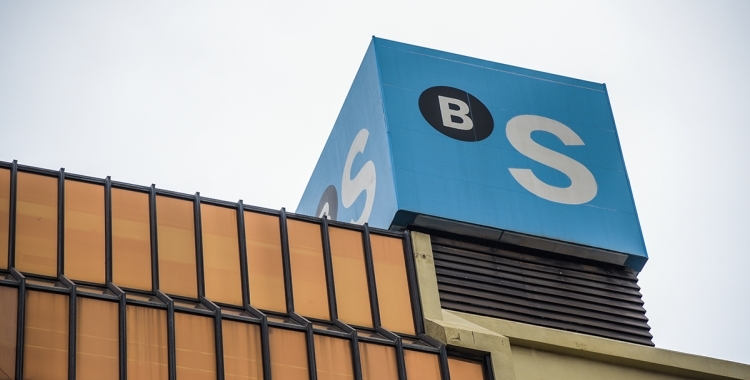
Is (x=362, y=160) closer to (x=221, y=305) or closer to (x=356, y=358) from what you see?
(x=221, y=305)

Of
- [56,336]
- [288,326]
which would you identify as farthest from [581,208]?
[56,336]

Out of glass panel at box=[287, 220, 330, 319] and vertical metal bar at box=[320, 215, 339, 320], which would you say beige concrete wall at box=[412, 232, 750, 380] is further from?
glass panel at box=[287, 220, 330, 319]

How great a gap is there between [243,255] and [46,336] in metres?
6.85

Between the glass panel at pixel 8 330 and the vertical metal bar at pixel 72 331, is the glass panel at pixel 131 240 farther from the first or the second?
the glass panel at pixel 8 330

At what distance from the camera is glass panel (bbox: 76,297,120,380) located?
2736 cm

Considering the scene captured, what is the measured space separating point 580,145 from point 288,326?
51.5 feet

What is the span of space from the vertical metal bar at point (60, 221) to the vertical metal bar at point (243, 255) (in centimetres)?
466

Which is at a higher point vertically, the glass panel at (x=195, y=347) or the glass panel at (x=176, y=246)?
the glass panel at (x=176, y=246)

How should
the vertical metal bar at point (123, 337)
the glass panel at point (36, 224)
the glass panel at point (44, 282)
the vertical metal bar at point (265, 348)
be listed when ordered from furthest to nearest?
the glass panel at point (36, 224)
the glass panel at point (44, 282)
the vertical metal bar at point (265, 348)
the vertical metal bar at point (123, 337)

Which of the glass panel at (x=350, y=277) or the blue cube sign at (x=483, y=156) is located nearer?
the glass panel at (x=350, y=277)

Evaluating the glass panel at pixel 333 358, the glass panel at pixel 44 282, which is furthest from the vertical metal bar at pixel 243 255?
the glass panel at pixel 44 282

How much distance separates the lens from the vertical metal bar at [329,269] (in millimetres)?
33031

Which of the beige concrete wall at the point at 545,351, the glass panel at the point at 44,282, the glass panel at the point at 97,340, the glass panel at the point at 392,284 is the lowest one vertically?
the glass panel at the point at 97,340

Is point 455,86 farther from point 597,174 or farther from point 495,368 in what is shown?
point 495,368
